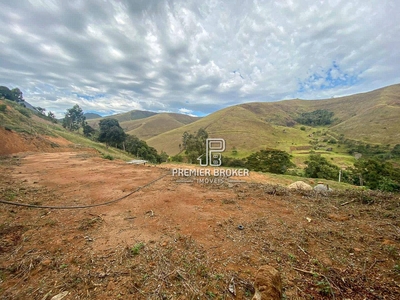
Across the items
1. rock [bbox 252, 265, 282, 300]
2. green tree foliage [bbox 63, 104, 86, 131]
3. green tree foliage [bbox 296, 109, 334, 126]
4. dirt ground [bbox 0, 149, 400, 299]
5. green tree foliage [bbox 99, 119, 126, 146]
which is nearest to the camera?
rock [bbox 252, 265, 282, 300]

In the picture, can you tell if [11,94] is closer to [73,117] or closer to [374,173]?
[73,117]

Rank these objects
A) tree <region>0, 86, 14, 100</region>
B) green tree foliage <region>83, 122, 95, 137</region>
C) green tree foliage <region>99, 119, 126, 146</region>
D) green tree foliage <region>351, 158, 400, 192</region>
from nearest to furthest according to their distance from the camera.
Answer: green tree foliage <region>351, 158, 400, 192</region>
green tree foliage <region>99, 119, 126, 146</region>
tree <region>0, 86, 14, 100</region>
green tree foliage <region>83, 122, 95, 137</region>

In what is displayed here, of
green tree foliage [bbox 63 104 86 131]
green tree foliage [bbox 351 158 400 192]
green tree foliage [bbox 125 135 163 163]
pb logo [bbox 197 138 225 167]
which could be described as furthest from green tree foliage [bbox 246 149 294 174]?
green tree foliage [bbox 63 104 86 131]

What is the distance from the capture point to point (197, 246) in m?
3.06

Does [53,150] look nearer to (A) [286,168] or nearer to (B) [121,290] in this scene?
(B) [121,290]

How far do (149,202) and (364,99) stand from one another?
133 m

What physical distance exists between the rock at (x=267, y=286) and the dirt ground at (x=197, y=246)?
19cm

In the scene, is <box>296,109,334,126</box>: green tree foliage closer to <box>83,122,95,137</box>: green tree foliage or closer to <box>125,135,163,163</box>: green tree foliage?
<box>125,135,163,163</box>: green tree foliage

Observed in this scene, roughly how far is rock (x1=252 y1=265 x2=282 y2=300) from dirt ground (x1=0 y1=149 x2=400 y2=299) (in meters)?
0.19

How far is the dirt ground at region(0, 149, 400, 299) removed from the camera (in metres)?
2.19

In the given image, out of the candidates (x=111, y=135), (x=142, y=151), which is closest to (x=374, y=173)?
(x=142, y=151)

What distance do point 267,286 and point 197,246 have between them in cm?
135

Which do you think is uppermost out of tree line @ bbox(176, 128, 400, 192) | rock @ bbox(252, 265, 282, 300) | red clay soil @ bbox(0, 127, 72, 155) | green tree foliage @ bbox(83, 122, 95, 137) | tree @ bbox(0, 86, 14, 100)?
tree @ bbox(0, 86, 14, 100)

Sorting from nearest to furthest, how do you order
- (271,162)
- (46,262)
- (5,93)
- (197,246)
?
(46,262) < (197,246) < (271,162) < (5,93)
